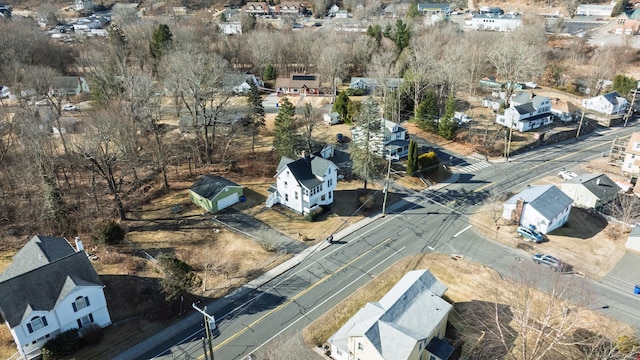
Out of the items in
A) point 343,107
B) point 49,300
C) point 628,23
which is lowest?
point 49,300

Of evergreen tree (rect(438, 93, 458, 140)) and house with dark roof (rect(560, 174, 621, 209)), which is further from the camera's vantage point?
evergreen tree (rect(438, 93, 458, 140))

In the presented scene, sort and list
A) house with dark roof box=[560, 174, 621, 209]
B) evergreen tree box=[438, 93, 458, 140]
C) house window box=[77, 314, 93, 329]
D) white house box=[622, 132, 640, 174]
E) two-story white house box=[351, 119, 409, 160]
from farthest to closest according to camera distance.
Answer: evergreen tree box=[438, 93, 458, 140] < two-story white house box=[351, 119, 409, 160] < white house box=[622, 132, 640, 174] < house with dark roof box=[560, 174, 621, 209] < house window box=[77, 314, 93, 329]

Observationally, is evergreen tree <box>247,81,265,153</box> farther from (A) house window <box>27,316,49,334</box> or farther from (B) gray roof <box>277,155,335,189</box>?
(A) house window <box>27,316,49,334</box>

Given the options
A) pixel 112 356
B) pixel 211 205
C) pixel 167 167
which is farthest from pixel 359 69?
pixel 112 356

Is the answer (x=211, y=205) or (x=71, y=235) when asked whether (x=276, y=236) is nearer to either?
(x=211, y=205)

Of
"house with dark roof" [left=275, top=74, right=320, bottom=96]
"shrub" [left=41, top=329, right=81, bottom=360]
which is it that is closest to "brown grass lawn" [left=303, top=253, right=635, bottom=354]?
"shrub" [left=41, top=329, right=81, bottom=360]

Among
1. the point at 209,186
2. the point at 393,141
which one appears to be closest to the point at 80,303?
the point at 209,186

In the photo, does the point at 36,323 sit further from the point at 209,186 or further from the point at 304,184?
the point at 304,184
